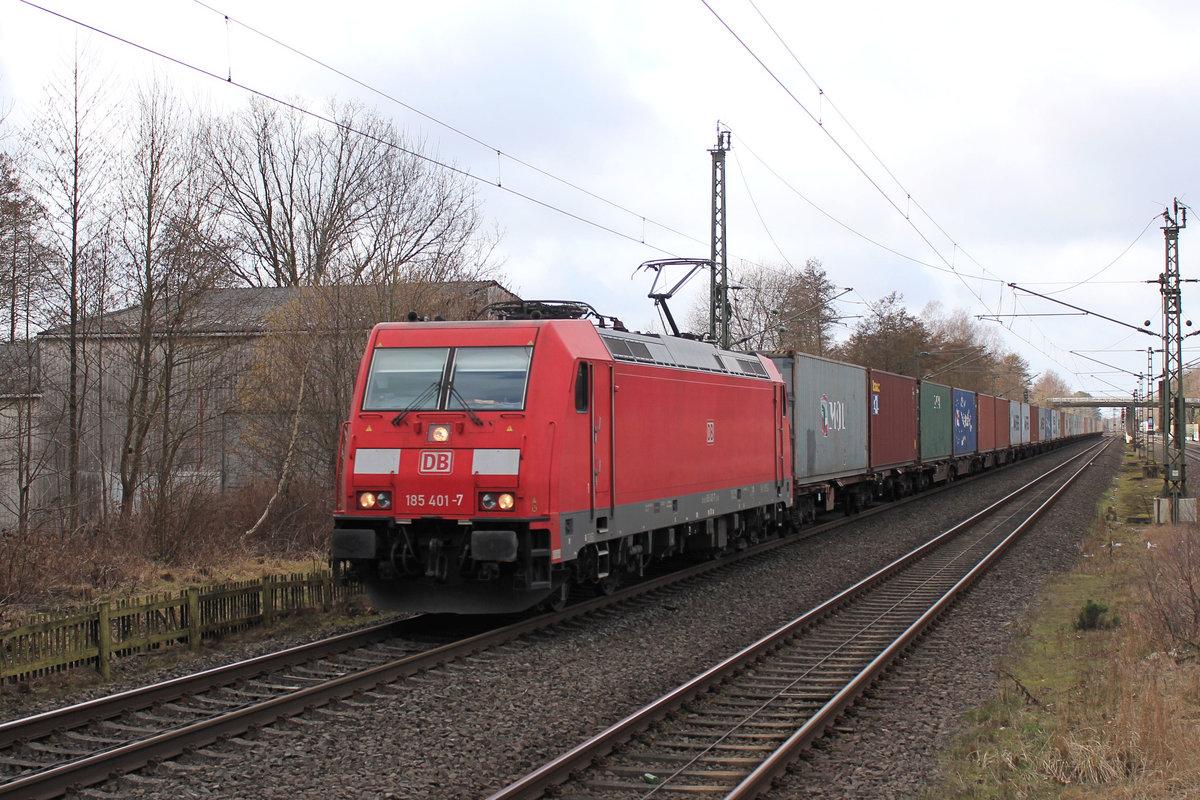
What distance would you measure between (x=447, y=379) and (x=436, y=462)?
926mm

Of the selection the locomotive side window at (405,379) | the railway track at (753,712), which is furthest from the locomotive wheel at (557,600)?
the locomotive side window at (405,379)

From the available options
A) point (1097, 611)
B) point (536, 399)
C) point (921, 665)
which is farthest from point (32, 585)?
point (1097, 611)

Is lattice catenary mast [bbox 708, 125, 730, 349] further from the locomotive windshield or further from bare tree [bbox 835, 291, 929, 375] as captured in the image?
bare tree [bbox 835, 291, 929, 375]

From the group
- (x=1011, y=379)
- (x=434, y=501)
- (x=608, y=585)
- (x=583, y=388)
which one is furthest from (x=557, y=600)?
(x=1011, y=379)

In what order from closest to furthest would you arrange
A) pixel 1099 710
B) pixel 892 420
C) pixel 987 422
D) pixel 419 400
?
pixel 1099 710 → pixel 419 400 → pixel 892 420 → pixel 987 422

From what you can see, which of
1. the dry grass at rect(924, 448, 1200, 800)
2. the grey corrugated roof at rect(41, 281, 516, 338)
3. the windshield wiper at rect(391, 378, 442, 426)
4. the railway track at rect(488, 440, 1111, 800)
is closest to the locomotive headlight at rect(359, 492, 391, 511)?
the windshield wiper at rect(391, 378, 442, 426)

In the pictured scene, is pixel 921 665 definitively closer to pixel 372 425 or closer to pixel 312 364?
pixel 372 425

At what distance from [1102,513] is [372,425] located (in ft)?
72.1

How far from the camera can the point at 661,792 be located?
6012mm

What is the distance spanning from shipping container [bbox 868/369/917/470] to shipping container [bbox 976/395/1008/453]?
11.7 metres

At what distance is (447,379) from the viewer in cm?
1036

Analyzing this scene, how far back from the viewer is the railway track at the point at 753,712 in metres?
6.07

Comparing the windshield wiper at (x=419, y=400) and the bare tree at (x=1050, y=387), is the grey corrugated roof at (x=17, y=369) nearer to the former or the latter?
the windshield wiper at (x=419, y=400)

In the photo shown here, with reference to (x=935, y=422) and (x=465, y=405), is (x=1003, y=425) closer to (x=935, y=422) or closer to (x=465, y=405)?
(x=935, y=422)
